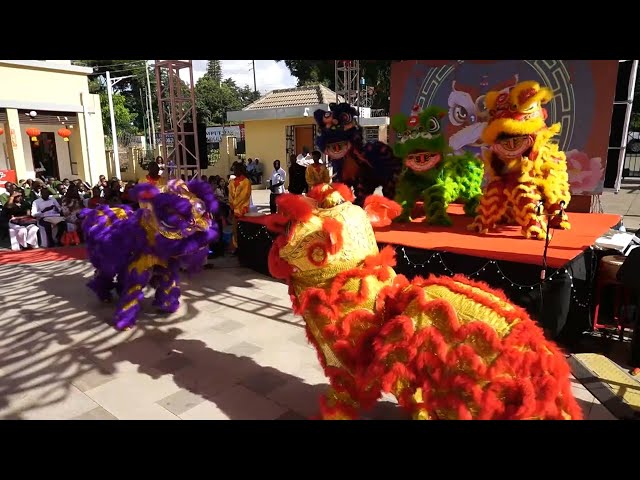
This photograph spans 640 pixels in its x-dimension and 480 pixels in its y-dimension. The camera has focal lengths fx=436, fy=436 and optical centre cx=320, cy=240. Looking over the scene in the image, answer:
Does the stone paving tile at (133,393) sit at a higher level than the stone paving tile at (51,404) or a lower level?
higher

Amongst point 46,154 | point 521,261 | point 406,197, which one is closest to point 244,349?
point 521,261

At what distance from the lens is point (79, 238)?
26.8 ft

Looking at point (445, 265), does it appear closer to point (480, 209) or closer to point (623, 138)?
point (480, 209)

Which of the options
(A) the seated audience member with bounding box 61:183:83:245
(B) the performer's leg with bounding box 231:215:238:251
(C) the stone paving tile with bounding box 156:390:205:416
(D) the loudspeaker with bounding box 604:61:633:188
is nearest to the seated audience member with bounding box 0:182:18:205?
(A) the seated audience member with bounding box 61:183:83:245

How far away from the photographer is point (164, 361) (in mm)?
3682

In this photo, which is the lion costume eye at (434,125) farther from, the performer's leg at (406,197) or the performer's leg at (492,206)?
the performer's leg at (492,206)

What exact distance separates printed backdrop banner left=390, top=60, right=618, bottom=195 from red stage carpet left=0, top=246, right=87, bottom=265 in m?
6.71

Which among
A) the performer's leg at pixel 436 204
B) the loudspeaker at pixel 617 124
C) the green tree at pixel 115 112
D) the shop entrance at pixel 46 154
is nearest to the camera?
the performer's leg at pixel 436 204

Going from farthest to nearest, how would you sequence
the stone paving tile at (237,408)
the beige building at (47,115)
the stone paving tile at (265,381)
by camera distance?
the beige building at (47,115)
the stone paving tile at (265,381)
the stone paving tile at (237,408)

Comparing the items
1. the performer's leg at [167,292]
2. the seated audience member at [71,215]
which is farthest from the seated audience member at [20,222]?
the performer's leg at [167,292]

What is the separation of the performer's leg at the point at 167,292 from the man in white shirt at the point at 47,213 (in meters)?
4.52

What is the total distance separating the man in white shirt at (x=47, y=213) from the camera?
7.83 metres

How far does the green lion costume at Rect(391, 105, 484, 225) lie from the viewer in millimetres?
5148

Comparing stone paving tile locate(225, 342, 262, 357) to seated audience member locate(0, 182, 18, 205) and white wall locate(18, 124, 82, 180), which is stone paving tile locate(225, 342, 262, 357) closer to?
seated audience member locate(0, 182, 18, 205)
